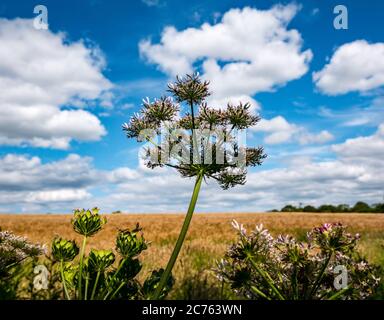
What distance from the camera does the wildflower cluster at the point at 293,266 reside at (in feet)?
10.1

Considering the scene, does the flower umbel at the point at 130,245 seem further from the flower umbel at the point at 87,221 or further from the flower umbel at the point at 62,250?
the flower umbel at the point at 62,250

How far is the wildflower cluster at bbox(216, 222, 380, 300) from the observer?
3082mm

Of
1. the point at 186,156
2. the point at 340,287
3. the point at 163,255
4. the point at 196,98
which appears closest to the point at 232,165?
the point at 186,156

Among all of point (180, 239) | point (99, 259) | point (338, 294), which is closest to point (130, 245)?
point (99, 259)

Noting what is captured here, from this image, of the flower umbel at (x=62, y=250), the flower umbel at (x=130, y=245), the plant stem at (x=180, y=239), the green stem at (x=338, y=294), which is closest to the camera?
the plant stem at (x=180, y=239)

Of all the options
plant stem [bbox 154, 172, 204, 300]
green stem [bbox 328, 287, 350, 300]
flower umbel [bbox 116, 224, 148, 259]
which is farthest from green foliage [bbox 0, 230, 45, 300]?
green stem [bbox 328, 287, 350, 300]

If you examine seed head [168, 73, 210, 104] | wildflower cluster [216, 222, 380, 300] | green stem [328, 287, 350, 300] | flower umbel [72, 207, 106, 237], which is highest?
seed head [168, 73, 210, 104]

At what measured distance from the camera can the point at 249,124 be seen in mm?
3818

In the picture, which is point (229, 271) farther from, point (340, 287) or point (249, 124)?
point (249, 124)

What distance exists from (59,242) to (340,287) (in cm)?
226

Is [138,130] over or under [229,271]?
over

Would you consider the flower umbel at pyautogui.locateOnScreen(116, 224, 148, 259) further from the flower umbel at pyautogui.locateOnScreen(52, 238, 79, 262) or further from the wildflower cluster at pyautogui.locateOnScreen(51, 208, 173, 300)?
the flower umbel at pyautogui.locateOnScreen(52, 238, 79, 262)

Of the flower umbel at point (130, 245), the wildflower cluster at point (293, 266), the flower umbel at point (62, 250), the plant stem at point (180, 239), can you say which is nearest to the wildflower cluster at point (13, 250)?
the flower umbel at point (62, 250)

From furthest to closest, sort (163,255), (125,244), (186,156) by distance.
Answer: (163,255) < (186,156) < (125,244)
